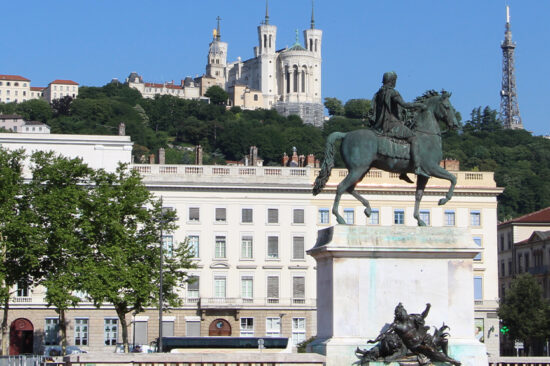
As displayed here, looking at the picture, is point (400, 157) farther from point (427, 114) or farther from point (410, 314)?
point (410, 314)

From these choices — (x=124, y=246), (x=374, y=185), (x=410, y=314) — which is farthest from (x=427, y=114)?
(x=374, y=185)

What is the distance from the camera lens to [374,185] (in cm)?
7356

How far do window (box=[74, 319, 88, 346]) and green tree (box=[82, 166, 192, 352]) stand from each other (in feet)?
61.1

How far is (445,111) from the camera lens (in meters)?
23.3

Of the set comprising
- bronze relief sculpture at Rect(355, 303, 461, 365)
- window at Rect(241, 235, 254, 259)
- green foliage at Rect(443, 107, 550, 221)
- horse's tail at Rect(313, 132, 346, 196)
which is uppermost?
green foliage at Rect(443, 107, 550, 221)

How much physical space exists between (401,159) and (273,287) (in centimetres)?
5107

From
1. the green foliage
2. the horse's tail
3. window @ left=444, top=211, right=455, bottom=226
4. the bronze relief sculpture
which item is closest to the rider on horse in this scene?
the horse's tail

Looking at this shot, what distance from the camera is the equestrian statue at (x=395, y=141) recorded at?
75.0 feet

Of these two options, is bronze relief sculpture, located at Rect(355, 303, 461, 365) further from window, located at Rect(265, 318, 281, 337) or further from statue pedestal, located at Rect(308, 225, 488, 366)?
window, located at Rect(265, 318, 281, 337)

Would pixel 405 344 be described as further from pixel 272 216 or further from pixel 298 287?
pixel 272 216

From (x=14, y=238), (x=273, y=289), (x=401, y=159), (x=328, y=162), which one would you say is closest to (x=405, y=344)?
(x=401, y=159)

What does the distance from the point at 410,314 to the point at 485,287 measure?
5398cm

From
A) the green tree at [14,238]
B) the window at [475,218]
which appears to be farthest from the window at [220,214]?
the green tree at [14,238]

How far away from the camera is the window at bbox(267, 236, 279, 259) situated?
242ft
